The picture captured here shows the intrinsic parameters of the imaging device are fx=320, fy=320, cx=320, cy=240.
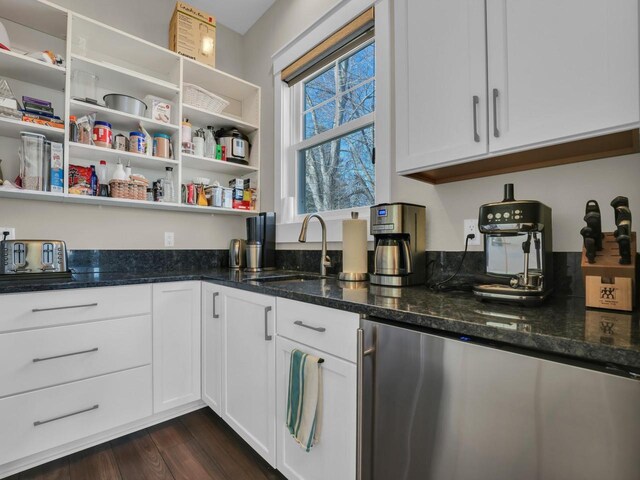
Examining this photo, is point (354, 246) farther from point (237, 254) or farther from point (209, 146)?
point (209, 146)

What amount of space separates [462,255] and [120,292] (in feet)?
5.76

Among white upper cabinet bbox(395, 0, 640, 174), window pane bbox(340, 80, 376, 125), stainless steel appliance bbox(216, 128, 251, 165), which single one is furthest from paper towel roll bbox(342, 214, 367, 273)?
stainless steel appliance bbox(216, 128, 251, 165)

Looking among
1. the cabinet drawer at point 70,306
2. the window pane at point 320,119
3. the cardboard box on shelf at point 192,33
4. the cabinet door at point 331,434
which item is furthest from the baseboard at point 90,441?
the cardboard box on shelf at point 192,33

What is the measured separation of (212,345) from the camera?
1.89 meters

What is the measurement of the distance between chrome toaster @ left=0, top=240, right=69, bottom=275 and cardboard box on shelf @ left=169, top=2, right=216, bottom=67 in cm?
157

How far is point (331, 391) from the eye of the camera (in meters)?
1.13

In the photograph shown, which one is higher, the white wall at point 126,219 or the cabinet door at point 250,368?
the white wall at point 126,219

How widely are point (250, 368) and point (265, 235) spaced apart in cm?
114

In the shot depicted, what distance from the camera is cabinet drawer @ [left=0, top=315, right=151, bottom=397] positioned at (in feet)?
4.74

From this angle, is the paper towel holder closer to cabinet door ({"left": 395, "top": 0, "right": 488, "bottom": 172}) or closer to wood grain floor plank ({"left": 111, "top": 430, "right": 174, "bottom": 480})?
cabinet door ({"left": 395, "top": 0, "right": 488, "bottom": 172})

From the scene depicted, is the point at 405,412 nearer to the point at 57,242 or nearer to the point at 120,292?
the point at 120,292

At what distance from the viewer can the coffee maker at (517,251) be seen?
38.5 inches

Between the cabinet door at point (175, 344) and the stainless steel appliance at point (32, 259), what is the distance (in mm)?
528

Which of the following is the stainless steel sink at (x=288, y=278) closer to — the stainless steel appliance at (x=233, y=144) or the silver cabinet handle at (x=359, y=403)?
the silver cabinet handle at (x=359, y=403)
